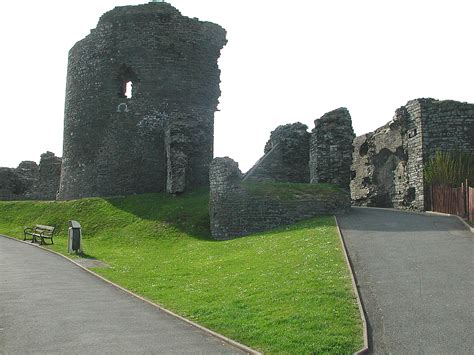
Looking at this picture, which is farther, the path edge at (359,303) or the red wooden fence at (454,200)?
the red wooden fence at (454,200)

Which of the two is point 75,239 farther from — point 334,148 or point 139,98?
point 139,98

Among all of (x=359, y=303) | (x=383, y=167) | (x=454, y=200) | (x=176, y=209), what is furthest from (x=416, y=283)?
(x=383, y=167)

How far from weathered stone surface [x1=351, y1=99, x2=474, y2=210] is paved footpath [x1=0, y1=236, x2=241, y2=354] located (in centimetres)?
1624

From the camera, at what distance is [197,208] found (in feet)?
81.2

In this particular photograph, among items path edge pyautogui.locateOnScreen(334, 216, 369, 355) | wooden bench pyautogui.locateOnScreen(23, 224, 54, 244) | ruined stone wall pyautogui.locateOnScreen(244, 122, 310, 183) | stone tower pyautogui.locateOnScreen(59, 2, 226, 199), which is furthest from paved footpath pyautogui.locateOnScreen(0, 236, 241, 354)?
stone tower pyautogui.locateOnScreen(59, 2, 226, 199)

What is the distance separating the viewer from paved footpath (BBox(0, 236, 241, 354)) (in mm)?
8148

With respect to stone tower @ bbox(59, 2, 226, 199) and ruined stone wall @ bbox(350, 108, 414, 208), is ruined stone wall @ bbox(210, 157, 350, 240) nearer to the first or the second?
ruined stone wall @ bbox(350, 108, 414, 208)

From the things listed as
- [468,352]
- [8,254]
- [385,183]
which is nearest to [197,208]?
[8,254]

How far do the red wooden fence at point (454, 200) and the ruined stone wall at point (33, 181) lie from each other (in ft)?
85.0

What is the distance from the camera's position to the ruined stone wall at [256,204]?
2069 centimetres

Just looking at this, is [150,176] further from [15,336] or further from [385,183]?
[15,336]

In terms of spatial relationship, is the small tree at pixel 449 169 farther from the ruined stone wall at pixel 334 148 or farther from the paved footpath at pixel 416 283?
the paved footpath at pixel 416 283

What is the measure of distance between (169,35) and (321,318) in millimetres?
24135

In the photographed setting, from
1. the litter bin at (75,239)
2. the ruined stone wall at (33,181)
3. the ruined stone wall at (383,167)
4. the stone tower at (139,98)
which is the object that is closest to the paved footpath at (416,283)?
the ruined stone wall at (383,167)
